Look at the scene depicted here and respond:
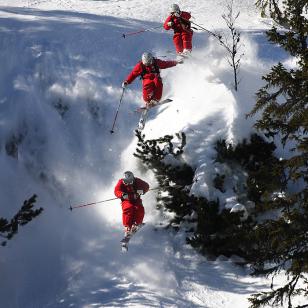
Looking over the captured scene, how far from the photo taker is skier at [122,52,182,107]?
44.2ft

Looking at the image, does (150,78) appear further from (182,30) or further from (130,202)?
(130,202)

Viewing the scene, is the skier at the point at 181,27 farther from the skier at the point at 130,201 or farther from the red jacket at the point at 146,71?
the skier at the point at 130,201

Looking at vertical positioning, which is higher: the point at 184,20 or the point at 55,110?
the point at 184,20

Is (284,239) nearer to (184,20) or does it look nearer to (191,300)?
(191,300)

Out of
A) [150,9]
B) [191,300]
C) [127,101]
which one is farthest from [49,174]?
[150,9]

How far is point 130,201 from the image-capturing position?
1180 centimetres

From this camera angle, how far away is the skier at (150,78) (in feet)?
44.2

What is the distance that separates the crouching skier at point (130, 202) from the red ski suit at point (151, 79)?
2829mm

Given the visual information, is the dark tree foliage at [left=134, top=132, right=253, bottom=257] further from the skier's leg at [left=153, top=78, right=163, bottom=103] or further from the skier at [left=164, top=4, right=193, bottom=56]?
the skier at [left=164, top=4, right=193, bottom=56]

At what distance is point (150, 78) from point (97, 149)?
3.06m

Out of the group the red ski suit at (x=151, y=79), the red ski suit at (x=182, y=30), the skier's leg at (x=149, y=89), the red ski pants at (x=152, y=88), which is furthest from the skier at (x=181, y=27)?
the skier's leg at (x=149, y=89)

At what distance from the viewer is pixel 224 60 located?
16469 mm

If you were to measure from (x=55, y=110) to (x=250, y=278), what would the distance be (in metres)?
8.18

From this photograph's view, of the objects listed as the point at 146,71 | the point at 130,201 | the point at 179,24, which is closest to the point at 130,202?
the point at 130,201
